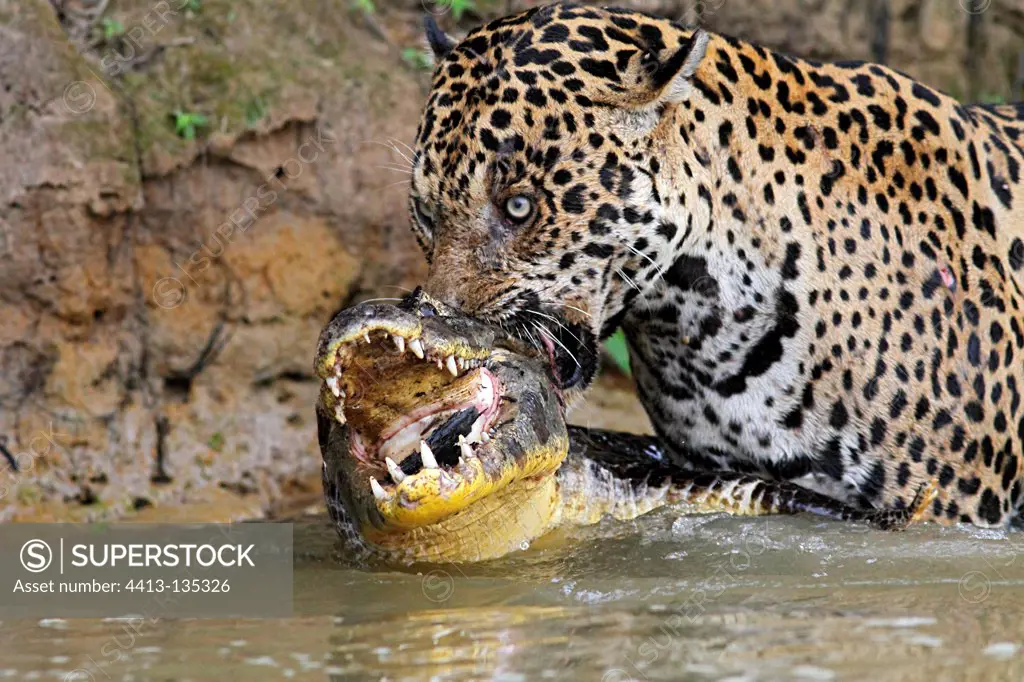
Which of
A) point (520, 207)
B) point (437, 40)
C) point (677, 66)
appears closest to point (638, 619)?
point (520, 207)

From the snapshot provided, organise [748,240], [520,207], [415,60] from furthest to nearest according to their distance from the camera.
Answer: [415,60], [748,240], [520,207]

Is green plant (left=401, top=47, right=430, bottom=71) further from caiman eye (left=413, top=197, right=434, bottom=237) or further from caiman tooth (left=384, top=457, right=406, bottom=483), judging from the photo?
caiman tooth (left=384, top=457, right=406, bottom=483)

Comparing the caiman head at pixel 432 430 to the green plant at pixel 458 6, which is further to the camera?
the green plant at pixel 458 6

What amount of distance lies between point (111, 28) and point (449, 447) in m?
4.75

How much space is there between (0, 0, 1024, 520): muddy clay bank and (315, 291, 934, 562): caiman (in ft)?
10.3

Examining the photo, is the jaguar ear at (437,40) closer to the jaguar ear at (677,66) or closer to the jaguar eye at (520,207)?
the jaguar eye at (520,207)

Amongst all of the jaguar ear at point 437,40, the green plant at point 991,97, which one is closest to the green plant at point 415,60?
the jaguar ear at point 437,40

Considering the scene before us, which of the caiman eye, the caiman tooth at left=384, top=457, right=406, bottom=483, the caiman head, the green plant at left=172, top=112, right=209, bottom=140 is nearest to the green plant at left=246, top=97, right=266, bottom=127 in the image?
the green plant at left=172, top=112, right=209, bottom=140

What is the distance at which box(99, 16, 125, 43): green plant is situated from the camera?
9.76 metres

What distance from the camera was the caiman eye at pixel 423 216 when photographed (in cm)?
664

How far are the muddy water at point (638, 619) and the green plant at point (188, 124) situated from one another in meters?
3.78

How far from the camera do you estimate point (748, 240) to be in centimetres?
657

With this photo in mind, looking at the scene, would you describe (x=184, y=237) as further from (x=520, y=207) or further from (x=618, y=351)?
(x=520, y=207)

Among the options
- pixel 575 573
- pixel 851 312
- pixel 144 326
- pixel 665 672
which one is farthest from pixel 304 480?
pixel 665 672
